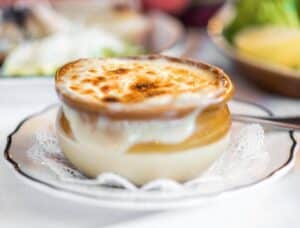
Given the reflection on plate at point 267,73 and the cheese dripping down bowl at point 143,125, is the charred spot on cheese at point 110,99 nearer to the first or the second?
the cheese dripping down bowl at point 143,125

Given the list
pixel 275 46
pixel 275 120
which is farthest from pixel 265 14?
pixel 275 120

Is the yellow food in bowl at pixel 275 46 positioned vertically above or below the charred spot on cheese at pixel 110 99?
below

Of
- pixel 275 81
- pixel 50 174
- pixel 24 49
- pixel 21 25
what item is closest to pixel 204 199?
pixel 50 174

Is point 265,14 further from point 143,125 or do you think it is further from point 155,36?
point 143,125

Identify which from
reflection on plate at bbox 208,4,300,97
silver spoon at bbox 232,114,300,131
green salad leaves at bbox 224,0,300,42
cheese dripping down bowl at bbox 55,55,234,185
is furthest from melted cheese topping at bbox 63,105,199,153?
green salad leaves at bbox 224,0,300,42

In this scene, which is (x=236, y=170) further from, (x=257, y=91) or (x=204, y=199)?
(x=257, y=91)

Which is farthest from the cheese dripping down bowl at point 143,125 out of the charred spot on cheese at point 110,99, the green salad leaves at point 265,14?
the green salad leaves at point 265,14
